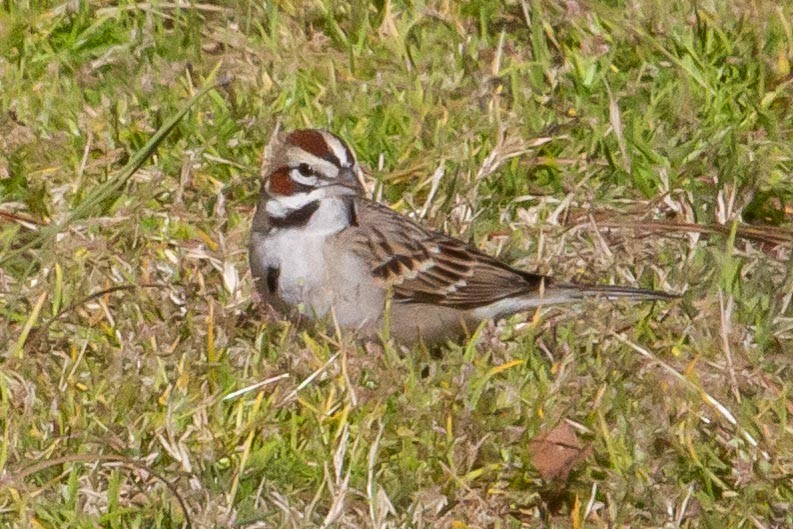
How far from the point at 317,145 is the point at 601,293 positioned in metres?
0.94

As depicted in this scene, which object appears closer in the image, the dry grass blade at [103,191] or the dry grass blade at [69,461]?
the dry grass blade at [69,461]

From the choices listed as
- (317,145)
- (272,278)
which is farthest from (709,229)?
(272,278)

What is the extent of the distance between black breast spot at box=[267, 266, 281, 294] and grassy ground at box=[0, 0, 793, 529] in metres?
0.10

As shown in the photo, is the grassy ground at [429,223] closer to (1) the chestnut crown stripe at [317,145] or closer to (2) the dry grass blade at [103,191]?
(2) the dry grass blade at [103,191]

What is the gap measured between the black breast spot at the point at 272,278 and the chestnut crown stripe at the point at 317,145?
356 mm

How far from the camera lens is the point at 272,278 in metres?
5.03

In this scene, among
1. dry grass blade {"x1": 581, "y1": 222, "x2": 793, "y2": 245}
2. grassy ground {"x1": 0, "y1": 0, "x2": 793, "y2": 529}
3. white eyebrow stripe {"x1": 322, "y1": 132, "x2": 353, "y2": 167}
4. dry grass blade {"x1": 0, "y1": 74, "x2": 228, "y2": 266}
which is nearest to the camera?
grassy ground {"x1": 0, "y1": 0, "x2": 793, "y2": 529}

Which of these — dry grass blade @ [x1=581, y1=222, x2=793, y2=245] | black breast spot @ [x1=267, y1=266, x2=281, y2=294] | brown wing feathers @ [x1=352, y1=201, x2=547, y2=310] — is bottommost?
dry grass blade @ [x1=581, y1=222, x2=793, y2=245]

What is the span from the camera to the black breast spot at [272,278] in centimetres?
502

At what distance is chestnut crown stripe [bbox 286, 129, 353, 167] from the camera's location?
5.12 m

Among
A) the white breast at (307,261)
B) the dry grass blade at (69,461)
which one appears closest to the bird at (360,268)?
the white breast at (307,261)

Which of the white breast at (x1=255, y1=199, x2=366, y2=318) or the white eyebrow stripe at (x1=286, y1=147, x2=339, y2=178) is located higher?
the white eyebrow stripe at (x1=286, y1=147, x2=339, y2=178)

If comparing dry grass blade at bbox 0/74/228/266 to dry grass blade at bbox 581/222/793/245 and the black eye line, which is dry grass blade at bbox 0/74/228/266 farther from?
dry grass blade at bbox 581/222/793/245

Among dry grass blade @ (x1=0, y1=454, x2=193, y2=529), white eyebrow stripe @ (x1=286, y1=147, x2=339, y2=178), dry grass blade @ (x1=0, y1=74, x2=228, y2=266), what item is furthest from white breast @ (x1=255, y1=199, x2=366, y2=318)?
dry grass blade @ (x1=0, y1=454, x2=193, y2=529)
